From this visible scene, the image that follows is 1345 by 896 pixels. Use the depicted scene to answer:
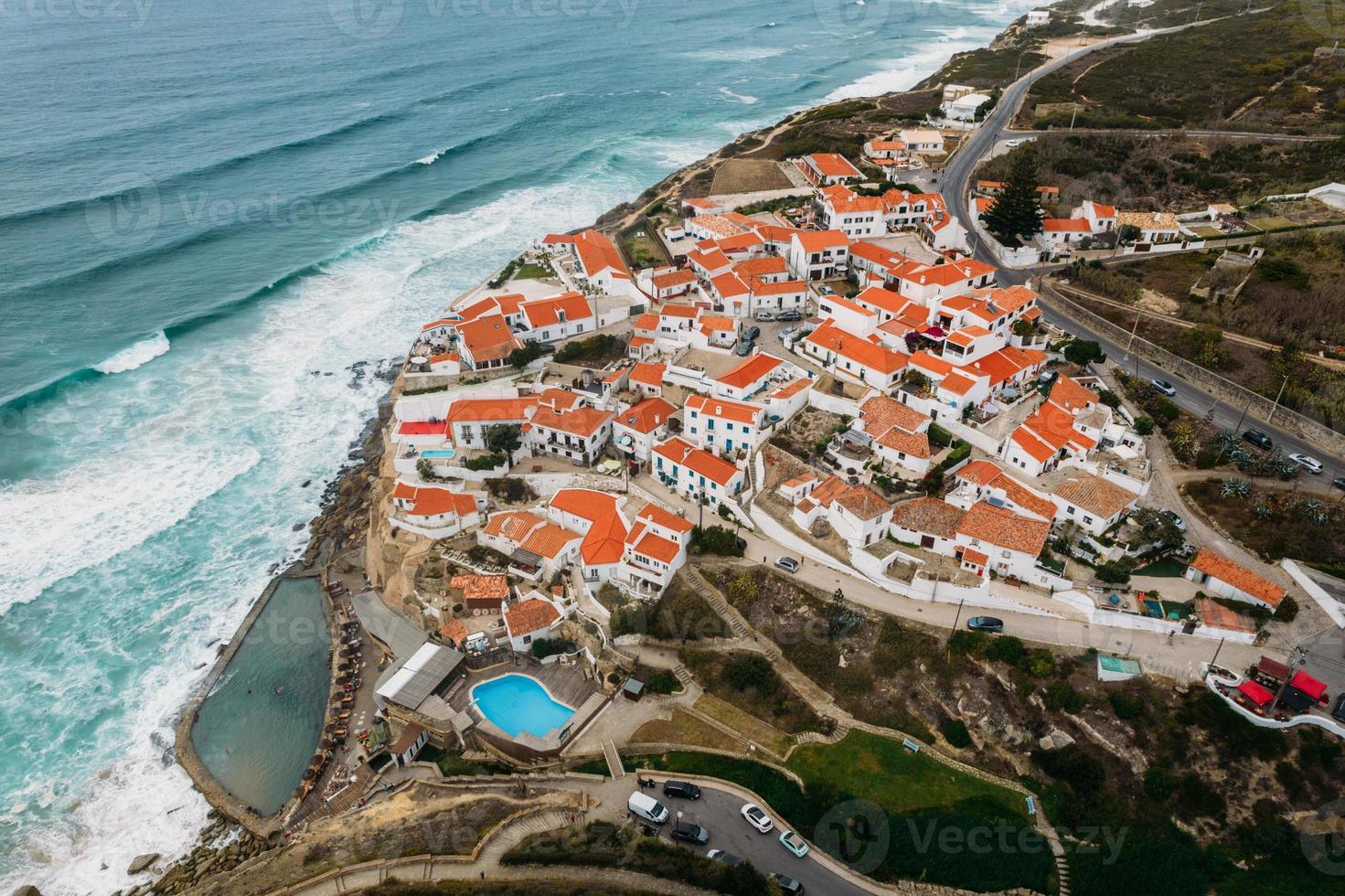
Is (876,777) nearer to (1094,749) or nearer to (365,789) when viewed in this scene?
(1094,749)

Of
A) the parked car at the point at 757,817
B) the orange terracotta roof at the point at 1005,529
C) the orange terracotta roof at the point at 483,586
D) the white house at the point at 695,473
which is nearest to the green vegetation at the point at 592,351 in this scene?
the white house at the point at 695,473

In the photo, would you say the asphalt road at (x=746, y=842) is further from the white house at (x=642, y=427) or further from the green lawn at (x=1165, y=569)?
the white house at (x=642, y=427)

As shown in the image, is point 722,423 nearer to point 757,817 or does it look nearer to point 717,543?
point 717,543

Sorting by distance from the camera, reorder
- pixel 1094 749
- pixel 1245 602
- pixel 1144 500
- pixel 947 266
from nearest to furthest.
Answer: pixel 1094 749 < pixel 1245 602 < pixel 1144 500 < pixel 947 266

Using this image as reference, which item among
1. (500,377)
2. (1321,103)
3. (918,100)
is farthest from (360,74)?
(1321,103)

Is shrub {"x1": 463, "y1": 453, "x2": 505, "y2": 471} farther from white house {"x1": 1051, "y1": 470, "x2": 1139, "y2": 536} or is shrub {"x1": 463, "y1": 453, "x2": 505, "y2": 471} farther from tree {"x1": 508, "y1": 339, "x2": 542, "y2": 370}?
white house {"x1": 1051, "y1": 470, "x2": 1139, "y2": 536}

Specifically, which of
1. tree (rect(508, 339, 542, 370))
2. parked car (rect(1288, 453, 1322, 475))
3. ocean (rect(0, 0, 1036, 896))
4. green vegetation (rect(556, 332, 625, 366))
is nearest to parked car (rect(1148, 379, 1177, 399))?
parked car (rect(1288, 453, 1322, 475))
